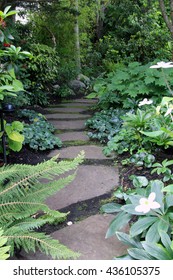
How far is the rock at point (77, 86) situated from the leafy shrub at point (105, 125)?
8.32 feet

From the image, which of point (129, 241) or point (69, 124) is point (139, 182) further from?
point (69, 124)

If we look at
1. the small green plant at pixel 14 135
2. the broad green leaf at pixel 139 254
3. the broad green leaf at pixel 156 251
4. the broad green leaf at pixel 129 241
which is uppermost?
the small green plant at pixel 14 135

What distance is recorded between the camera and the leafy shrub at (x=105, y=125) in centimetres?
262

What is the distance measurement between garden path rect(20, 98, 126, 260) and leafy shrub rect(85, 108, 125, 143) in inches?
3.7

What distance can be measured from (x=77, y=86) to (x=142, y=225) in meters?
4.69

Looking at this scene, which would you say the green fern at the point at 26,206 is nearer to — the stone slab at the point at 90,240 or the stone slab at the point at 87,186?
the stone slab at the point at 90,240

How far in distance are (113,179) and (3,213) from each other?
0.90 metres

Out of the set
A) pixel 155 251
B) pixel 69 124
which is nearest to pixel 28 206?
pixel 155 251

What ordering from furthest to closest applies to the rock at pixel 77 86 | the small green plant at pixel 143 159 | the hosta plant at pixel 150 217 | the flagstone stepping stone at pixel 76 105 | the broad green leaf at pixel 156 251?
the rock at pixel 77 86 → the flagstone stepping stone at pixel 76 105 → the small green plant at pixel 143 159 → the hosta plant at pixel 150 217 → the broad green leaf at pixel 156 251

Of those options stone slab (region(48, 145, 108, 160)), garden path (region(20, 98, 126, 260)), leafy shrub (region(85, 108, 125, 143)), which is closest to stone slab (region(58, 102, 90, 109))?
leafy shrub (region(85, 108, 125, 143))

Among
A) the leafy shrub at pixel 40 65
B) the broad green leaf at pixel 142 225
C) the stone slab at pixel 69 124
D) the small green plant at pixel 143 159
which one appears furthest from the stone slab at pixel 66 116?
the broad green leaf at pixel 142 225

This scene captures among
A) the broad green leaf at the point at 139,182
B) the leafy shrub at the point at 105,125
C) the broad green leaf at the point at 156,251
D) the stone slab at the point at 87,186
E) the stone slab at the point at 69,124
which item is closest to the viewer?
the broad green leaf at the point at 156,251

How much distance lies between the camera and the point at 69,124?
315 cm

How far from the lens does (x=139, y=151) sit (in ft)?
6.53
